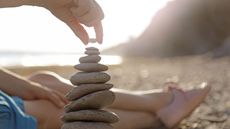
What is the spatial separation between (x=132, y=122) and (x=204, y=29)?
1692cm

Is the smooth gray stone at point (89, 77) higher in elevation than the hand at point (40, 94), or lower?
lower

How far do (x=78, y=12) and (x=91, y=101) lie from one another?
0.32 meters

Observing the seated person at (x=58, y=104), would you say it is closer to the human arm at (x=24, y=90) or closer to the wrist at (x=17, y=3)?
the human arm at (x=24, y=90)

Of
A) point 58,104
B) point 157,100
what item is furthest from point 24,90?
point 157,100

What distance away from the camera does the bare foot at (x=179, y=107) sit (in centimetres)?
335

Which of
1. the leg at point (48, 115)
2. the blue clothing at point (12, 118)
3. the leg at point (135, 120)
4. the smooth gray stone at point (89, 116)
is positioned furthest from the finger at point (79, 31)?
the leg at point (135, 120)

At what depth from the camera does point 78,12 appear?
197 cm

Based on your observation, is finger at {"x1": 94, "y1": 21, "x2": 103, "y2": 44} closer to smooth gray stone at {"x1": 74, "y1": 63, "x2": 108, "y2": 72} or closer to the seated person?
smooth gray stone at {"x1": 74, "y1": 63, "x2": 108, "y2": 72}

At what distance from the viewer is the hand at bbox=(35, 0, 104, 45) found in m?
1.95

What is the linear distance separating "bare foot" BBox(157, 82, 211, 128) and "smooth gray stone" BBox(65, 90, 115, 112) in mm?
1279

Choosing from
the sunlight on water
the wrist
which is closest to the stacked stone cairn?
the wrist

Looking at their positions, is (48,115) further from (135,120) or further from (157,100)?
Result: (157,100)

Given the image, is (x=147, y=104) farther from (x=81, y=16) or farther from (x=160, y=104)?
(x=81, y=16)

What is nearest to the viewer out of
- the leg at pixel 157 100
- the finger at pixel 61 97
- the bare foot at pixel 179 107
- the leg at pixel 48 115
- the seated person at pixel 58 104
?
the seated person at pixel 58 104
